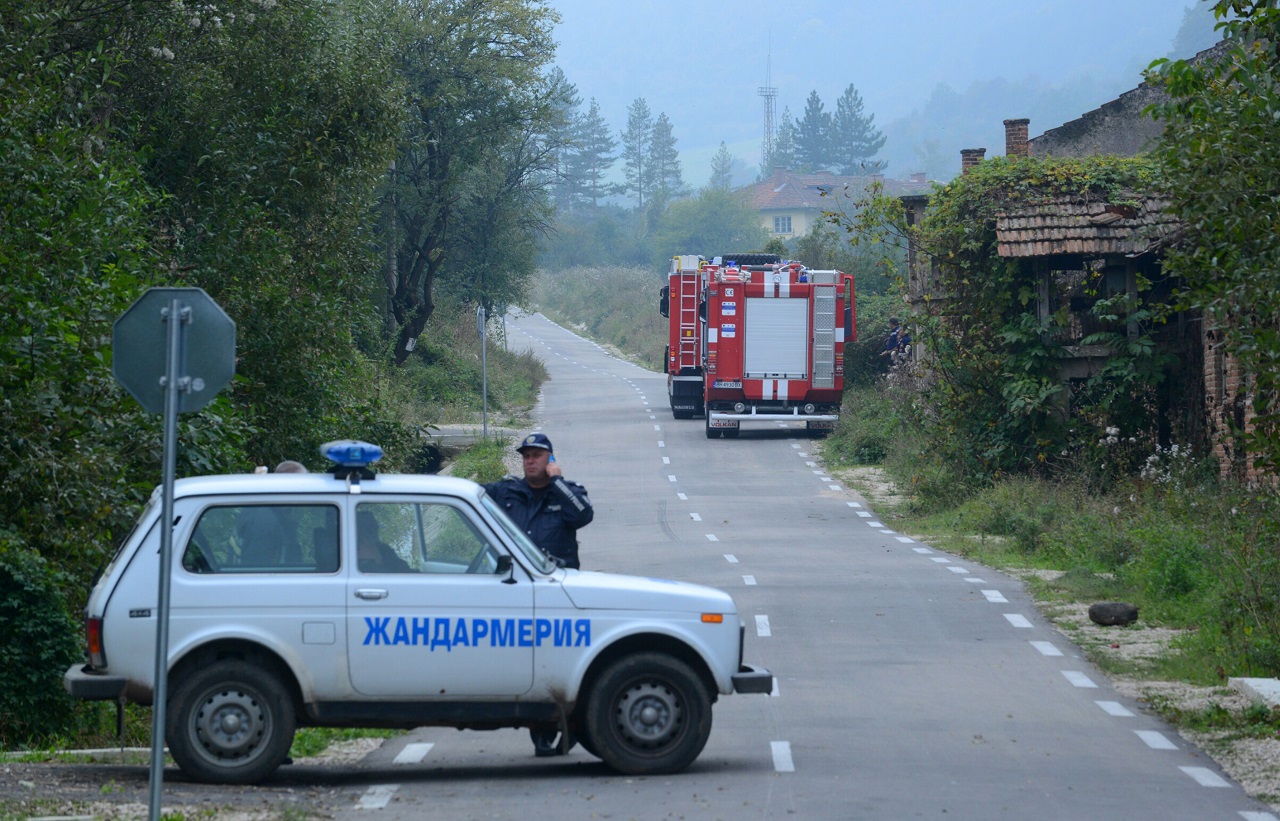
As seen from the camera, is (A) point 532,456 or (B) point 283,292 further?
(B) point 283,292

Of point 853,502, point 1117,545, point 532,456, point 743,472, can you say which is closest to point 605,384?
point 743,472

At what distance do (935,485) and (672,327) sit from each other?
14.3 metres

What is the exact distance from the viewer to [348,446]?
802cm

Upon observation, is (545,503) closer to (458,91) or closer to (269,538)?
(269,538)

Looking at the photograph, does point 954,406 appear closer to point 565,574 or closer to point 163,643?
point 565,574

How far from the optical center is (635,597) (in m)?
8.06

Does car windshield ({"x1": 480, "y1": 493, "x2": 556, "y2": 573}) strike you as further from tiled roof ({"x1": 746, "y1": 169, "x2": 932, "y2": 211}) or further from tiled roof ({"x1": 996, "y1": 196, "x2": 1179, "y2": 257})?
tiled roof ({"x1": 746, "y1": 169, "x2": 932, "y2": 211})

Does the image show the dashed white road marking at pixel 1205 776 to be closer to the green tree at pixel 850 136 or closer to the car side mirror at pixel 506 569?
the car side mirror at pixel 506 569

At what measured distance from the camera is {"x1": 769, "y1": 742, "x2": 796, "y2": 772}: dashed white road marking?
329 inches

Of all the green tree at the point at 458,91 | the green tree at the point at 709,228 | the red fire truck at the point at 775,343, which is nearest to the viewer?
the red fire truck at the point at 775,343

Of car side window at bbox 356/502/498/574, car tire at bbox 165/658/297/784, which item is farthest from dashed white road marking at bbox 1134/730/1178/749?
car tire at bbox 165/658/297/784

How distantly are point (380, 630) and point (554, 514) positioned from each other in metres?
1.89

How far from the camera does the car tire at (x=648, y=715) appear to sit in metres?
7.99

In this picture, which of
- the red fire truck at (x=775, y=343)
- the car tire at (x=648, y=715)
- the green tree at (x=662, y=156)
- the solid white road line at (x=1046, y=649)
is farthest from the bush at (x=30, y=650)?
the green tree at (x=662, y=156)
